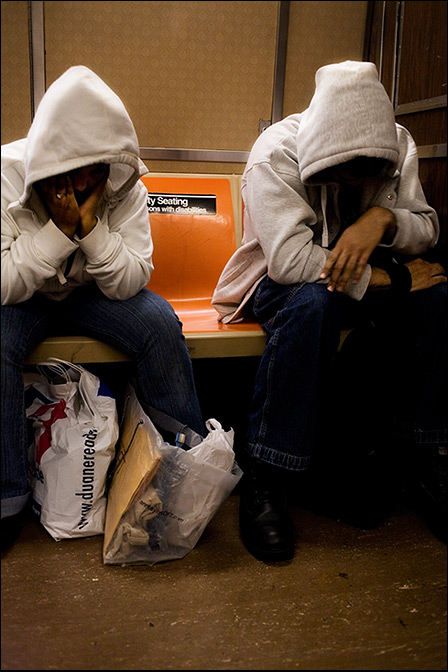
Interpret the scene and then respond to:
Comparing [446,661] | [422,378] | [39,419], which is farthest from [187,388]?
[446,661]

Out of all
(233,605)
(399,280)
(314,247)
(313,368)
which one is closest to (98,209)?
(314,247)

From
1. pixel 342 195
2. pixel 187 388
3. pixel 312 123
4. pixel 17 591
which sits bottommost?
pixel 17 591

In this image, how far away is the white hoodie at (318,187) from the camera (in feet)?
4.44

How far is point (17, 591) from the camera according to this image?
1181mm

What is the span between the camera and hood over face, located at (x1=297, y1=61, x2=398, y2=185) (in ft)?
4.35

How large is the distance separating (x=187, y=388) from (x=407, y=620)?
70 cm

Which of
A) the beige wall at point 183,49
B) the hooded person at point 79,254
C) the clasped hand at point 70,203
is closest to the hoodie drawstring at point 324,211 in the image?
the beige wall at point 183,49

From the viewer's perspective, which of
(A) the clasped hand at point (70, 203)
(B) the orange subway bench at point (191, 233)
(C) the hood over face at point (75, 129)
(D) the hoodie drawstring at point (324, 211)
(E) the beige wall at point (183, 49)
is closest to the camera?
(E) the beige wall at point (183, 49)

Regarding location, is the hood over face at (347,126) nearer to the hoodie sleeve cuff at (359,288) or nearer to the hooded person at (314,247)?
the hooded person at (314,247)

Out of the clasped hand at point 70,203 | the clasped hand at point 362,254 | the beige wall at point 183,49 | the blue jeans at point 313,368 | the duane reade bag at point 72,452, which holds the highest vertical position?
the beige wall at point 183,49

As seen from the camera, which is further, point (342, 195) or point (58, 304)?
point (342, 195)

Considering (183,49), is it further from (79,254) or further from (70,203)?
(79,254)

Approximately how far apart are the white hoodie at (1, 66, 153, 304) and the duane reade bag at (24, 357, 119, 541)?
248mm

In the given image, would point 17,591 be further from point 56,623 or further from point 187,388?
point 187,388
